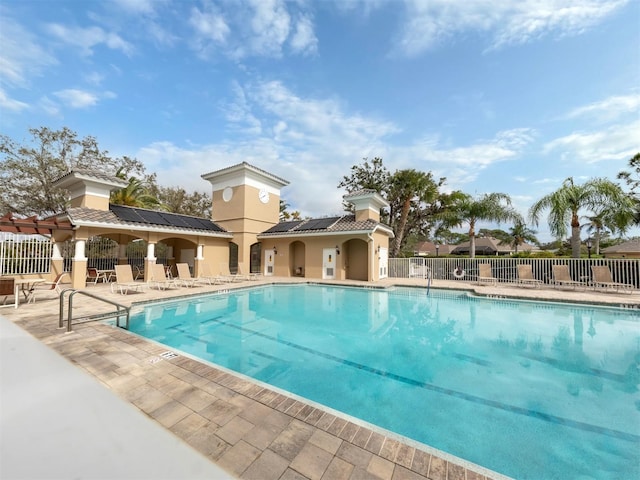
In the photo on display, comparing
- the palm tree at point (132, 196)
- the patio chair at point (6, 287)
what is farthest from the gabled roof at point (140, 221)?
the palm tree at point (132, 196)

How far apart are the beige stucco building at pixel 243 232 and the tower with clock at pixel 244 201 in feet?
0.24

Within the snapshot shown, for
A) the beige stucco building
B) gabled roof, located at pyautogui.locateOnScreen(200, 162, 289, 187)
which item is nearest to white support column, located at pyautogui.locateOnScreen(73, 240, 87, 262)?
the beige stucco building

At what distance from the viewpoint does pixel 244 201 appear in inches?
752

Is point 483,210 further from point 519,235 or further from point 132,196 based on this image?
point 519,235

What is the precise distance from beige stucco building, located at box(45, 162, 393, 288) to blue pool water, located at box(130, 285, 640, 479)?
6.66 meters

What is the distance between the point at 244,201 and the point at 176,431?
17767 millimetres

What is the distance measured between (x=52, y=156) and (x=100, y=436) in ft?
97.5

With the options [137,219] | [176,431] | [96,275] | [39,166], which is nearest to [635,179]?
[176,431]

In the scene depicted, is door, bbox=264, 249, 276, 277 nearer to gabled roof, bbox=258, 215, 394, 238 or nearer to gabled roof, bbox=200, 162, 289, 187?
gabled roof, bbox=258, 215, 394, 238

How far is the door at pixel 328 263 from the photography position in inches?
688

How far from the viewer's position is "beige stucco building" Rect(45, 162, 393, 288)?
13.5 metres

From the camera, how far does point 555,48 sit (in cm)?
885

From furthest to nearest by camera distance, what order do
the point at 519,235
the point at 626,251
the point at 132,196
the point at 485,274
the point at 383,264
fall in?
1. the point at 519,235
2. the point at 626,251
3. the point at 132,196
4. the point at 383,264
5. the point at 485,274

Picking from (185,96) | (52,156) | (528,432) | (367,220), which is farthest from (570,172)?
(52,156)
